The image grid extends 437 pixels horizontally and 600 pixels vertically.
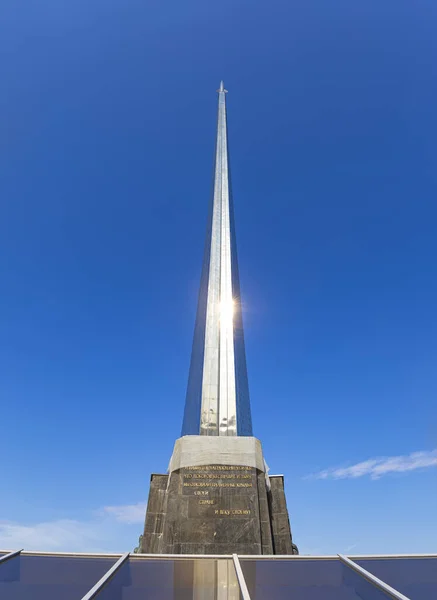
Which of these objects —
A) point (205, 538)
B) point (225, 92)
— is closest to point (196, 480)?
point (205, 538)

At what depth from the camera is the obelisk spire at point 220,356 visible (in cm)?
1823

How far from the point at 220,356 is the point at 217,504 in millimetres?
8917

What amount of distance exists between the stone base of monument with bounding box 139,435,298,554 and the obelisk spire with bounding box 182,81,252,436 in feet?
11.2

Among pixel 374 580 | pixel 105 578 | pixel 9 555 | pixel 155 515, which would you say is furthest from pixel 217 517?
pixel 374 580

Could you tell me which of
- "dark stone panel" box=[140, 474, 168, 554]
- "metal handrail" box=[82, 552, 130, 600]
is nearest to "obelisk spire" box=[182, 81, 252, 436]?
"dark stone panel" box=[140, 474, 168, 554]

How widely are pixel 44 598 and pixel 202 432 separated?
1246 cm

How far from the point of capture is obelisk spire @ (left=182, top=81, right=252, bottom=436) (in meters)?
18.2

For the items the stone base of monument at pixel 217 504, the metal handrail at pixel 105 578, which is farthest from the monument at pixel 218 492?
the metal handrail at pixel 105 578

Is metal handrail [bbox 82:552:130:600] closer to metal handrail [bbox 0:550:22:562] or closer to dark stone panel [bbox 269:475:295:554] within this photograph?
metal handrail [bbox 0:550:22:562]

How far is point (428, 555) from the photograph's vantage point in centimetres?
731

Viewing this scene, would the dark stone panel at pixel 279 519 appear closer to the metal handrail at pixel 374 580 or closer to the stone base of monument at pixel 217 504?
the stone base of monument at pixel 217 504

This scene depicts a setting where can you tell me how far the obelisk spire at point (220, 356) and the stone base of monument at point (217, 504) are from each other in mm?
3420

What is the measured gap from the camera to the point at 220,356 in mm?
20734

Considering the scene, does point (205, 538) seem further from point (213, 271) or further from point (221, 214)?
point (221, 214)
